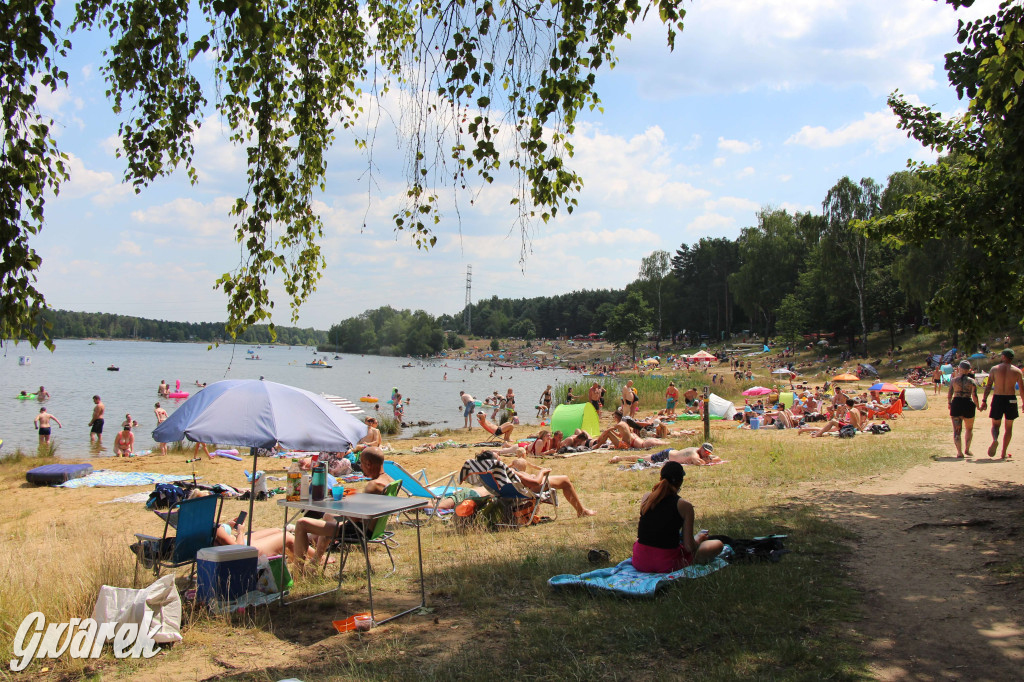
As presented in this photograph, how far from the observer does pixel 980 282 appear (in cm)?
646

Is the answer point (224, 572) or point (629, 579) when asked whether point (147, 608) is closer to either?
point (224, 572)

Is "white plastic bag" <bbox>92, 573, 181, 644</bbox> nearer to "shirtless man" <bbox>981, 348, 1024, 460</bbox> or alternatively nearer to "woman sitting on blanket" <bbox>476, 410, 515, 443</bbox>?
"shirtless man" <bbox>981, 348, 1024, 460</bbox>

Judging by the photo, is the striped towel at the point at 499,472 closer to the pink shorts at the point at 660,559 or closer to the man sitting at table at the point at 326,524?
the man sitting at table at the point at 326,524

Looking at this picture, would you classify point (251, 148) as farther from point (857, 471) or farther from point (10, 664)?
point (857, 471)

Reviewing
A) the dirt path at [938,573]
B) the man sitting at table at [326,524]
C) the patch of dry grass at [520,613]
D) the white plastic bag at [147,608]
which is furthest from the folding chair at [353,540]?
the dirt path at [938,573]

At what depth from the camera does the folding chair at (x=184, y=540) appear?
5.03 m

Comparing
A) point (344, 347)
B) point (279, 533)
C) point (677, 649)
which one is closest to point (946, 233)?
point (677, 649)

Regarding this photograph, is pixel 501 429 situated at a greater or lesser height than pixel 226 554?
lesser

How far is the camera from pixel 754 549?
5117 mm

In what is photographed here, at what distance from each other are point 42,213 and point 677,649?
3.99 meters

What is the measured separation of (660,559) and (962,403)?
23.9 feet

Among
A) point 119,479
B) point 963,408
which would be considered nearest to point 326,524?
point 119,479

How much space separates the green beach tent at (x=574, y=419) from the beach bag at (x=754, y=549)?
987cm

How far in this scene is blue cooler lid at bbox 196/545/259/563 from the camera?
465 cm
